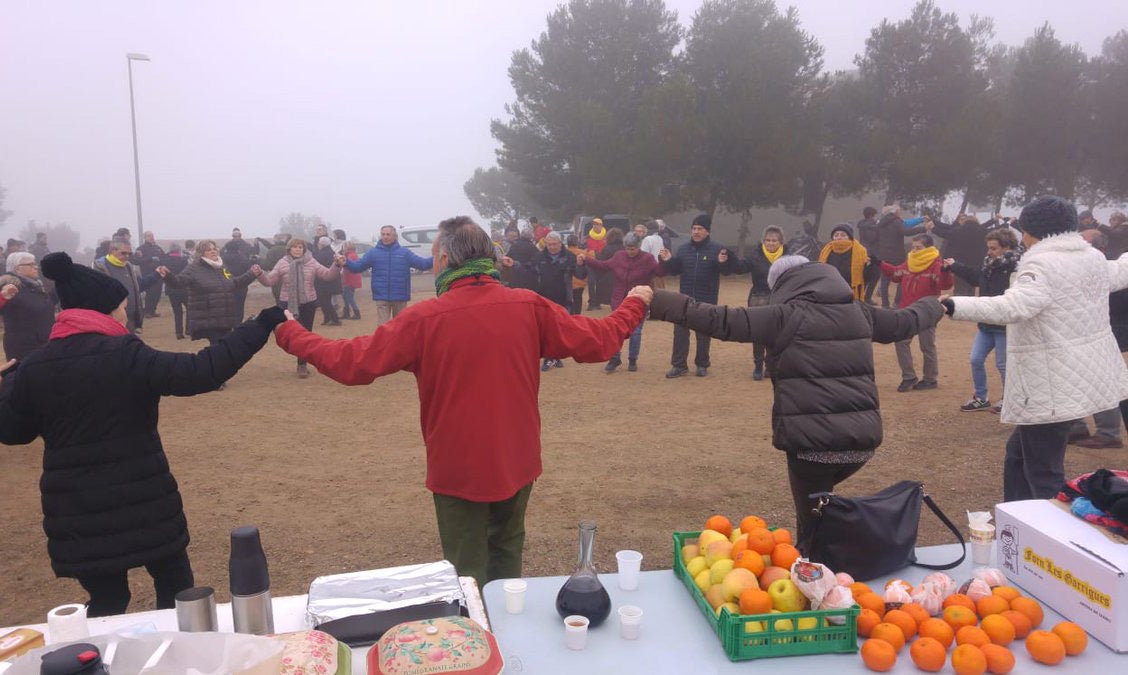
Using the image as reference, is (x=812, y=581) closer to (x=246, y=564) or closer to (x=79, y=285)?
(x=246, y=564)

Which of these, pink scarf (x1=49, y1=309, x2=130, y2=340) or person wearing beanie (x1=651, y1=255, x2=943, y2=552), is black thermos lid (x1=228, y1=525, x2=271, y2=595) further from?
person wearing beanie (x1=651, y1=255, x2=943, y2=552)

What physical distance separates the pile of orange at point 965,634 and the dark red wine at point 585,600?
72 cm

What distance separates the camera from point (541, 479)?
6.05m

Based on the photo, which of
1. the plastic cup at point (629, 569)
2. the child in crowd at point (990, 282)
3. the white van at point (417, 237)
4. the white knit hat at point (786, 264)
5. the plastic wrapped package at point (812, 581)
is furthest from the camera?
the white van at point (417, 237)

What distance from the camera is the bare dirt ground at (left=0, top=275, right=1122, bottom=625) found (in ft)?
15.5

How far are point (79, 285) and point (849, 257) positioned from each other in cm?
800

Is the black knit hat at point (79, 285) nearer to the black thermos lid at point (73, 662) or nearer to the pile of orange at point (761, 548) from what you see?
the black thermos lid at point (73, 662)

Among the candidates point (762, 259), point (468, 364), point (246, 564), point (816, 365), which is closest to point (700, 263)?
point (762, 259)

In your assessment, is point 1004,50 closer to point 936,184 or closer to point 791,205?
point 936,184

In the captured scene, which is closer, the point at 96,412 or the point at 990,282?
the point at 96,412

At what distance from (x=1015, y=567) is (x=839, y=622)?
0.90 meters

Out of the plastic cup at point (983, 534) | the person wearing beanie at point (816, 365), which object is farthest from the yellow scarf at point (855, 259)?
the plastic cup at point (983, 534)

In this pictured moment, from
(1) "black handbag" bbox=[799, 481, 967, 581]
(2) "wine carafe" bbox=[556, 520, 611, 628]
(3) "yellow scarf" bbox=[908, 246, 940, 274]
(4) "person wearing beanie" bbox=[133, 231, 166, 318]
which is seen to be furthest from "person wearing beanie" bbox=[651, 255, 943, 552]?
(4) "person wearing beanie" bbox=[133, 231, 166, 318]

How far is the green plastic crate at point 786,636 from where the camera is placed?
6.69 ft
